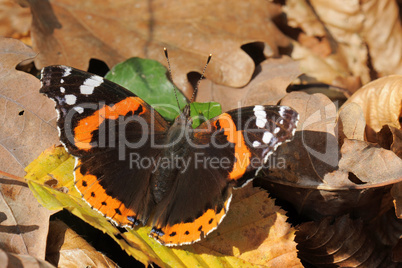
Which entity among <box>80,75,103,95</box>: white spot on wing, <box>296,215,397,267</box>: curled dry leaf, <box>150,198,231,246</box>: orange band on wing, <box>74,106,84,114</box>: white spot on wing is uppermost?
<box>80,75,103,95</box>: white spot on wing

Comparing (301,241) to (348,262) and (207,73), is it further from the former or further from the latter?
(207,73)

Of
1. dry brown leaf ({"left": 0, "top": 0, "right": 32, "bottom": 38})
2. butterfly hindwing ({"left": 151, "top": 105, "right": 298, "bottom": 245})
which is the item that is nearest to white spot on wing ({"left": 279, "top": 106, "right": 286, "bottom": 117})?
butterfly hindwing ({"left": 151, "top": 105, "right": 298, "bottom": 245})

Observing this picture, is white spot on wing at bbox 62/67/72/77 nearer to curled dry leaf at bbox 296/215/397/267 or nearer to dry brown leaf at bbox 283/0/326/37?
curled dry leaf at bbox 296/215/397/267

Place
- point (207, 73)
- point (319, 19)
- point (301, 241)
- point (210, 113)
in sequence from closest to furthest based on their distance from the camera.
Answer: point (301, 241) < point (210, 113) < point (207, 73) < point (319, 19)

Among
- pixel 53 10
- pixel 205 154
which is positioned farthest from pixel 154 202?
pixel 53 10

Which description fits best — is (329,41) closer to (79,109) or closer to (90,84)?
(90,84)

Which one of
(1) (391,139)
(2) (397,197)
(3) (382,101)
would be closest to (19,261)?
(2) (397,197)
